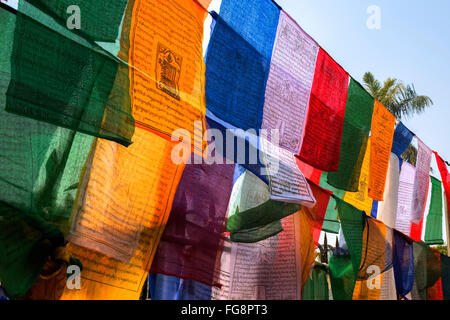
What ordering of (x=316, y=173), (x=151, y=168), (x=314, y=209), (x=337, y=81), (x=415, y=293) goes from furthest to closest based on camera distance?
(x=415, y=293) → (x=316, y=173) → (x=337, y=81) → (x=314, y=209) → (x=151, y=168)

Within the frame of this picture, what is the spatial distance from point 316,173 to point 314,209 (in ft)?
2.48

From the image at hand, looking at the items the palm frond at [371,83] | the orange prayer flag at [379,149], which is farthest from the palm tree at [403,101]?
the orange prayer flag at [379,149]

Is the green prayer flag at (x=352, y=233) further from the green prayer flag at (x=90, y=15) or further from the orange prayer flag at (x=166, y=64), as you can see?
the green prayer flag at (x=90, y=15)

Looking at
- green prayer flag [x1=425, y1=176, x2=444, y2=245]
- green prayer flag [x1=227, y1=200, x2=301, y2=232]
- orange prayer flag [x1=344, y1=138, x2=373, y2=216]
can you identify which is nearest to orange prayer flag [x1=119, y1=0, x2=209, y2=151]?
green prayer flag [x1=227, y1=200, x2=301, y2=232]

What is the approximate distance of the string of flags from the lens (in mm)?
1295

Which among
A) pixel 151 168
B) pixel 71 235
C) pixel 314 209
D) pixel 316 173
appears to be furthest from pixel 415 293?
pixel 71 235

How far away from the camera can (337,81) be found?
10.00 feet

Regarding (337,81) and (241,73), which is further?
(337,81)

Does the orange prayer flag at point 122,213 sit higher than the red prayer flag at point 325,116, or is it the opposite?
the red prayer flag at point 325,116

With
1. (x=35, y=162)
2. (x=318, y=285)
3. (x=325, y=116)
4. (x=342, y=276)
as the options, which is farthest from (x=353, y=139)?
(x=35, y=162)

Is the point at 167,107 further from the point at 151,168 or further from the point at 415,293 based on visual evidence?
the point at 415,293

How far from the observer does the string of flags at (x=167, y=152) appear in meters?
1.29

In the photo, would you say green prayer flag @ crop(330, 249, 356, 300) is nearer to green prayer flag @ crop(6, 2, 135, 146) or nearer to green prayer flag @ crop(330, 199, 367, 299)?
green prayer flag @ crop(330, 199, 367, 299)

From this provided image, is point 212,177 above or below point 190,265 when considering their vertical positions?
above
